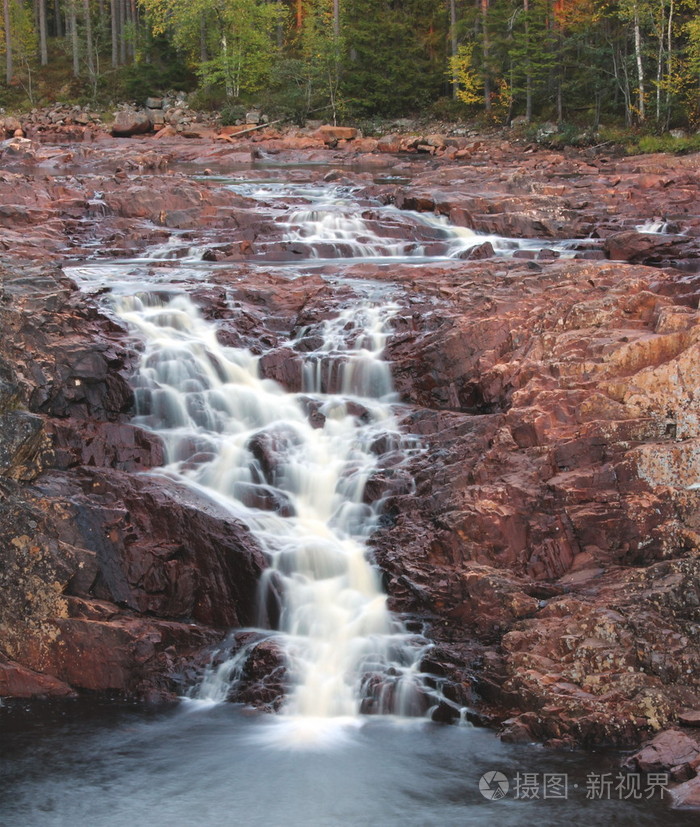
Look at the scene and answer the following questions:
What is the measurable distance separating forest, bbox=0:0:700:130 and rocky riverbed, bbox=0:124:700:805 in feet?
90.3

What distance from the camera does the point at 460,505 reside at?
9383 millimetres

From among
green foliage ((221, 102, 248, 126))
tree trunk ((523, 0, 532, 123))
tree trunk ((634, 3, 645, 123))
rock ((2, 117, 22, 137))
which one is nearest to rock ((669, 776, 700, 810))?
tree trunk ((634, 3, 645, 123))

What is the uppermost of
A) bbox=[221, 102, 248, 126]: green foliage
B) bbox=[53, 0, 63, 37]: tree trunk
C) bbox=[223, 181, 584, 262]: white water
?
bbox=[53, 0, 63, 37]: tree trunk

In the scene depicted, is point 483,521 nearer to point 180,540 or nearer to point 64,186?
point 180,540

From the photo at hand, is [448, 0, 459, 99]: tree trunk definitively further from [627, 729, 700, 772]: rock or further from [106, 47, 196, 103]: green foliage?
[627, 729, 700, 772]: rock

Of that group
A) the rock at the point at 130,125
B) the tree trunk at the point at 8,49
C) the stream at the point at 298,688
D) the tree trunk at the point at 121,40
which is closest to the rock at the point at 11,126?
the rock at the point at 130,125

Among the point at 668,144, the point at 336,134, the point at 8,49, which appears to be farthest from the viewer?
the point at 8,49

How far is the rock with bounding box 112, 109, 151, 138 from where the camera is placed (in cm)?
4112

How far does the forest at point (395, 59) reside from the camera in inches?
1489

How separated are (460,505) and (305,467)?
1893mm

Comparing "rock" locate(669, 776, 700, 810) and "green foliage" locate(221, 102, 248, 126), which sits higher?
"green foliage" locate(221, 102, 248, 126)

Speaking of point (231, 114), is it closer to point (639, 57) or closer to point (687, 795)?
point (639, 57)

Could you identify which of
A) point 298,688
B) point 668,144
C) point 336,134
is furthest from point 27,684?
point 336,134

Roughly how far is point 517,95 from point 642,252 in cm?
3092
